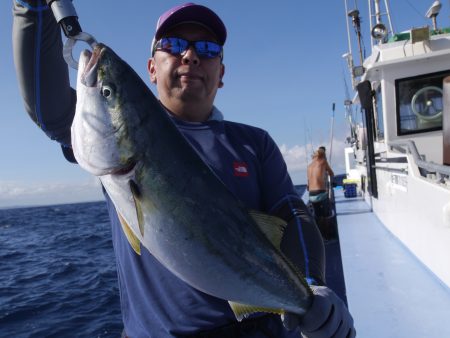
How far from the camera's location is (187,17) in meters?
2.29

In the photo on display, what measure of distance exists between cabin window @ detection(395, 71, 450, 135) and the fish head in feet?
24.6

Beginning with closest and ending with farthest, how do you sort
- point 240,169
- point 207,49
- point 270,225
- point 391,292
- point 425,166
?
point 270,225 < point 240,169 < point 207,49 < point 391,292 < point 425,166

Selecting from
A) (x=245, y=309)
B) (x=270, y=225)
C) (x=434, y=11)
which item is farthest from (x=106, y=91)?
(x=434, y=11)

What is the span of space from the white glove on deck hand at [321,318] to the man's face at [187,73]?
4.38 feet

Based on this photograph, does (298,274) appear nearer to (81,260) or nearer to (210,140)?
(210,140)

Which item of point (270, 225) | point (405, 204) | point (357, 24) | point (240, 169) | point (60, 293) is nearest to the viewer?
point (270, 225)

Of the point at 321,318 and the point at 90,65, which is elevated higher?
the point at 90,65

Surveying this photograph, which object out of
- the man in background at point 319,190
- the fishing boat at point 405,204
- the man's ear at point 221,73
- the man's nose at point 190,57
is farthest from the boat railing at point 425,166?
the man's nose at point 190,57

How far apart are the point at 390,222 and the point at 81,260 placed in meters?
11.1

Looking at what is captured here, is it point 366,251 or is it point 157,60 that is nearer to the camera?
point 157,60

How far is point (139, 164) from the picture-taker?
1.64 metres

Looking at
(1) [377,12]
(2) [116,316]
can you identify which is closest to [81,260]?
(2) [116,316]

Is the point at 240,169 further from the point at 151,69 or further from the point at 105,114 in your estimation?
the point at 151,69

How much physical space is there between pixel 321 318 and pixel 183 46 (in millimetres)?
1709
